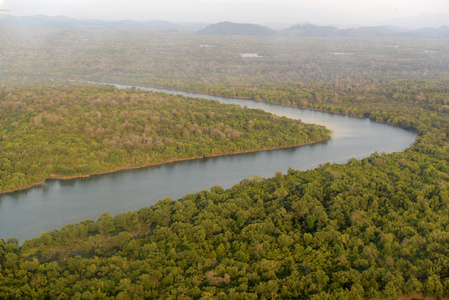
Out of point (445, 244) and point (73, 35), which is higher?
point (73, 35)

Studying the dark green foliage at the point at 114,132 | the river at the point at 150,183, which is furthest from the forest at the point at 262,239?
the river at the point at 150,183

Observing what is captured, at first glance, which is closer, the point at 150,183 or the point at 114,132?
the point at 150,183

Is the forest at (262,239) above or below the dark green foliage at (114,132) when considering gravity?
below

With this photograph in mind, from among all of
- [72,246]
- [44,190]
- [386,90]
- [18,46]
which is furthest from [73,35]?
[72,246]

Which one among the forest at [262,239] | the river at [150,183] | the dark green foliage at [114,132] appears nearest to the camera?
the forest at [262,239]

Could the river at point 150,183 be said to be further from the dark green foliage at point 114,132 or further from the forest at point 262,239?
the forest at point 262,239

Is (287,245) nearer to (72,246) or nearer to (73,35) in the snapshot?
(72,246)

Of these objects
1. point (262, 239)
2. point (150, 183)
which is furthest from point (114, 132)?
point (262, 239)

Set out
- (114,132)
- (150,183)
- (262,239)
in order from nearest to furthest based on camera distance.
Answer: (262,239) < (150,183) < (114,132)

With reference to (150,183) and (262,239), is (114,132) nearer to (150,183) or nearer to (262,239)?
(150,183)
